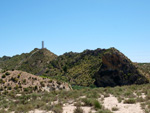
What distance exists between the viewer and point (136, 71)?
54.4 metres

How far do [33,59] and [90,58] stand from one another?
35.4 m

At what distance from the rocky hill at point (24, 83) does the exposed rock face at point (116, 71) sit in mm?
26127

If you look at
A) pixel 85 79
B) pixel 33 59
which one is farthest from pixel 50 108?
pixel 33 59

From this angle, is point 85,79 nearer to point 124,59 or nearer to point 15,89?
point 124,59

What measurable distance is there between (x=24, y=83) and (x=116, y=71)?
3337cm

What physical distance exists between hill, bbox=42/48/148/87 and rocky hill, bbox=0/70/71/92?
1033 inches

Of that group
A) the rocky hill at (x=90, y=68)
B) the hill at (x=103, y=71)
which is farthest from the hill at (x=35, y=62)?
the hill at (x=103, y=71)

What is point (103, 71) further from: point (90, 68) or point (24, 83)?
point (24, 83)

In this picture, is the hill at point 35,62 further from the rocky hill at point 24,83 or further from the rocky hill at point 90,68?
the rocky hill at point 24,83

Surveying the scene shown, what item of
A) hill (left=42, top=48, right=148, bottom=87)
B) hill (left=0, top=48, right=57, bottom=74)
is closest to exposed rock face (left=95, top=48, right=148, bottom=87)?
hill (left=42, top=48, right=148, bottom=87)

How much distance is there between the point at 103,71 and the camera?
60000 millimetres

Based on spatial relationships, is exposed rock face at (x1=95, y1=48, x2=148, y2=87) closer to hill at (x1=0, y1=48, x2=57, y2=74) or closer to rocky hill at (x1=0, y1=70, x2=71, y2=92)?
rocky hill at (x1=0, y1=70, x2=71, y2=92)

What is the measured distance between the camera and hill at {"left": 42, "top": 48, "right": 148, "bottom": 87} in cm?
5531

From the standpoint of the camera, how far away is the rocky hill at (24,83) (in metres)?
29.6
